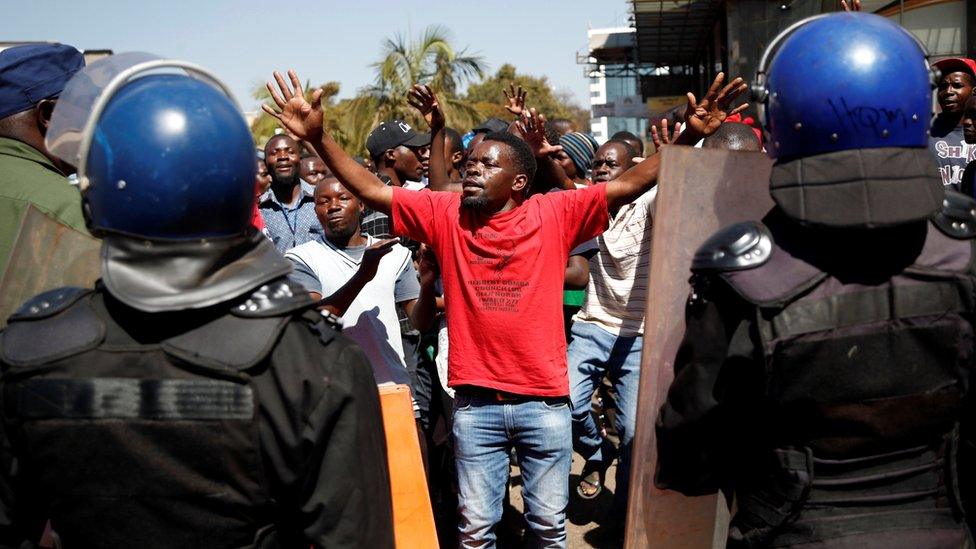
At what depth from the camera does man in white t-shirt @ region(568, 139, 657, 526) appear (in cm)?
479

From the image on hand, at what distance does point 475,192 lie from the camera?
386cm

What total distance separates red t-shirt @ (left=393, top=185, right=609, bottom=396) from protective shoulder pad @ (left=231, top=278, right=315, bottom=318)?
75.7 inches

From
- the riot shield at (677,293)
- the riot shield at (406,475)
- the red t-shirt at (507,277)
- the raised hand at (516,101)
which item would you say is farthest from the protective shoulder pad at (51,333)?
the raised hand at (516,101)

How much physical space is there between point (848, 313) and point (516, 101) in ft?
9.78

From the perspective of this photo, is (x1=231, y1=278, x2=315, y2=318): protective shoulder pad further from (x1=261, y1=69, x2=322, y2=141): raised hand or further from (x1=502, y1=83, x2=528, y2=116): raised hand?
(x1=502, y1=83, x2=528, y2=116): raised hand

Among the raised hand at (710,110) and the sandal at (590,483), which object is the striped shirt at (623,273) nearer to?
the raised hand at (710,110)

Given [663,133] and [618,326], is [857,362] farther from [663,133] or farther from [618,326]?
[618,326]

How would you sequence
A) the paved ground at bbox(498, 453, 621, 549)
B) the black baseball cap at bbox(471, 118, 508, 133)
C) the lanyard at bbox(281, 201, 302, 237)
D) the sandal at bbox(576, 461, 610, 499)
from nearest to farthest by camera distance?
the paved ground at bbox(498, 453, 621, 549)
the sandal at bbox(576, 461, 610, 499)
the lanyard at bbox(281, 201, 302, 237)
the black baseball cap at bbox(471, 118, 508, 133)

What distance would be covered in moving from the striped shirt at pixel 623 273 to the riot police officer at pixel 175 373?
311 centimetres

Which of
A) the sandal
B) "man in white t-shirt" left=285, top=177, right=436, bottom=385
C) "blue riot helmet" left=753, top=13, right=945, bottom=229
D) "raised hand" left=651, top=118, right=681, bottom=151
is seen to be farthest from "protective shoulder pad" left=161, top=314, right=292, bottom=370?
the sandal

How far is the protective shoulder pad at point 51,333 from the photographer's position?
5.79ft

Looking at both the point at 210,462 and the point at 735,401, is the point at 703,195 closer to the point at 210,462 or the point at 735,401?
the point at 735,401

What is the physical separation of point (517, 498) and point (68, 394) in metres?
4.43

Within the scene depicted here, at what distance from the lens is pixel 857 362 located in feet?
6.53
